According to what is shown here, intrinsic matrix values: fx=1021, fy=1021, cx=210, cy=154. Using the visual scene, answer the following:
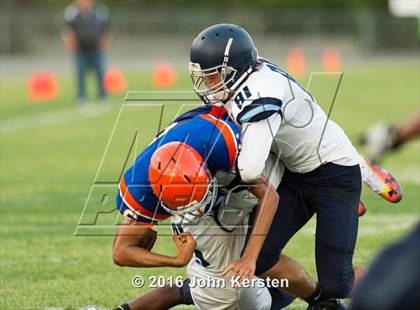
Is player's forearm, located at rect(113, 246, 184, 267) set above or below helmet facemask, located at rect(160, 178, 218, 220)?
below

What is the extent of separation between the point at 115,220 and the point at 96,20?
10399 mm

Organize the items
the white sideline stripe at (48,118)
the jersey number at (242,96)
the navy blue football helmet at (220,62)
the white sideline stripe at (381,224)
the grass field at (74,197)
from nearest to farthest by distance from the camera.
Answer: the jersey number at (242,96) → the navy blue football helmet at (220,62) → the grass field at (74,197) → the white sideline stripe at (381,224) → the white sideline stripe at (48,118)

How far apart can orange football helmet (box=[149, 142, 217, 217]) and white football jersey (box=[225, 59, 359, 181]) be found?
174 mm

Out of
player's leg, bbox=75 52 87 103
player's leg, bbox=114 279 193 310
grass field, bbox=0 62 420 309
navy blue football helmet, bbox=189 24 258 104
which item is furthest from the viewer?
player's leg, bbox=75 52 87 103

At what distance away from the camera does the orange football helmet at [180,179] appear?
4.14 meters

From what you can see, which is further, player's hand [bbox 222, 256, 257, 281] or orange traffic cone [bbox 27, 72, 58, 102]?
orange traffic cone [bbox 27, 72, 58, 102]

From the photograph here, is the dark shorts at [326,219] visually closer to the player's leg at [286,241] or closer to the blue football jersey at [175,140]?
the player's leg at [286,241]

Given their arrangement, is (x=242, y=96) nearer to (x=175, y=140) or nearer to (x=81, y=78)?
(x=175, y=140)

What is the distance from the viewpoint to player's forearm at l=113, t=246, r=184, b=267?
4.24 m

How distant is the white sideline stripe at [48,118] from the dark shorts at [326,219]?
9131 millimetres

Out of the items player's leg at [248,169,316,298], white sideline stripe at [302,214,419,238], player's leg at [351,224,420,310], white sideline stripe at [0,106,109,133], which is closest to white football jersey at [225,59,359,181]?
player's leg at [248,169,316,298]

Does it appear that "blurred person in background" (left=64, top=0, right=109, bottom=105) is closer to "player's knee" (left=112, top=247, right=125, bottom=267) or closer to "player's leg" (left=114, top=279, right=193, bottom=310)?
"player's leg" (left=114, top=279, right=193, bottom=310)

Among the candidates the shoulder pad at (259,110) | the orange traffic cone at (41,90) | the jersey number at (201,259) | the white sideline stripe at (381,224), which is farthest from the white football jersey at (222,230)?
the orange traffic cone at (41,90)

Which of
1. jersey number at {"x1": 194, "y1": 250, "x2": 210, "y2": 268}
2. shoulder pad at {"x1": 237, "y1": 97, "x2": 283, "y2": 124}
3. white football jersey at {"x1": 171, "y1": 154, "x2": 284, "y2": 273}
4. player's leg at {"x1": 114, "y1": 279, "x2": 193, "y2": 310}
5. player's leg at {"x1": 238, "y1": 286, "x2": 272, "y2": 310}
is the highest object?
shoulder pad at {"x1": 237, "y1": 97, "x2": 283, "y2": 124}
